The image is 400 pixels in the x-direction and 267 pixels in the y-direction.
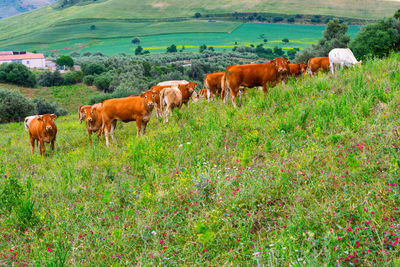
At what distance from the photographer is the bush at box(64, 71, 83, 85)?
96.9m

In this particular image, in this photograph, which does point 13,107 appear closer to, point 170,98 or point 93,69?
point 170,98

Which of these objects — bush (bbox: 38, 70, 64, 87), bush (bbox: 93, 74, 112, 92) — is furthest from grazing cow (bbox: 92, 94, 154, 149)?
bush (bbox: 38, 70, 64, 87)

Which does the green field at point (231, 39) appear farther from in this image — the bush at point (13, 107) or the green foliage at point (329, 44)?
the bush at point (13, 107)

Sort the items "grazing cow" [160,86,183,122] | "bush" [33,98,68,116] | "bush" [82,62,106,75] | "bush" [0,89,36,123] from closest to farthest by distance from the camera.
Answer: "grazing cow" [160,86,183,122] → "bush" [0,89,36,123] → "bush" [33,98,68,116] → "bush" [82,62,106,75]

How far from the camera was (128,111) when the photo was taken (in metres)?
12.2

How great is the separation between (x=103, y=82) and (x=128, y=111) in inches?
3180

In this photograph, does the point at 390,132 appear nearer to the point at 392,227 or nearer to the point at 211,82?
the point at 392,227

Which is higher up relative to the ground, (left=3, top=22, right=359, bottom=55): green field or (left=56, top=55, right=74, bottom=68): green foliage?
(left=3, top=22, right=359, bottom=55): green field

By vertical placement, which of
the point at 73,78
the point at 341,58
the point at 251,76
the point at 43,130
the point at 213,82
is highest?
the point at 251,76

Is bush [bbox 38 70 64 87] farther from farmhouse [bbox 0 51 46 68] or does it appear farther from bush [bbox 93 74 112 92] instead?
farmhouse [bbox 0 51 46 68]

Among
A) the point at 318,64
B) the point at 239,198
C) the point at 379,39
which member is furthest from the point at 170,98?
the point at 379,39

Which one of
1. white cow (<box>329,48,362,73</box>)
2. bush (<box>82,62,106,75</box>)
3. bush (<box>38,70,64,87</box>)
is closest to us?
white cow (<box>329,48,362,73</box>)

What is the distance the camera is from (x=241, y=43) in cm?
16375

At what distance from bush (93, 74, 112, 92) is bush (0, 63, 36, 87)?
20.6 m
